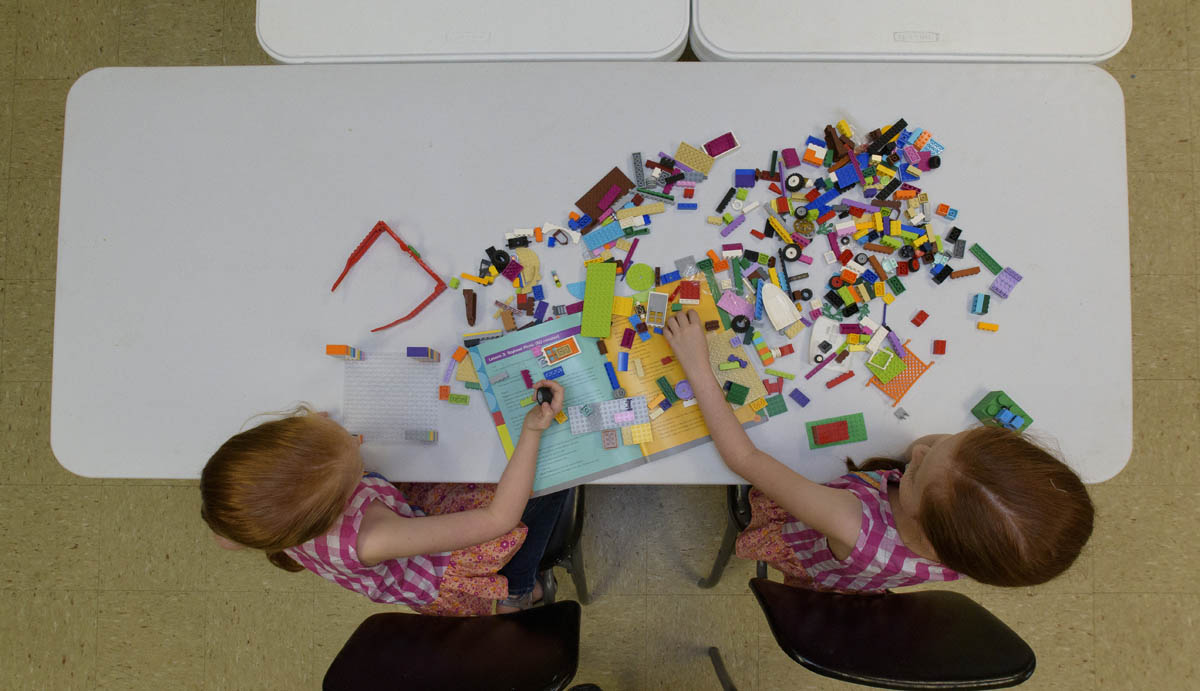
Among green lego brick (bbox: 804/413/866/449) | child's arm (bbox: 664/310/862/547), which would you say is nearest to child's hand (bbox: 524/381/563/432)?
child's arm (bbox: 664/310/862/547)

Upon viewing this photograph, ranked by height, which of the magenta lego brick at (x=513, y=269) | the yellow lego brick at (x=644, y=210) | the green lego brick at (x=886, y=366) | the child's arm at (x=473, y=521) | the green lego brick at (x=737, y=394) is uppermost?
the yellow lego brick at (x=644, y=210)

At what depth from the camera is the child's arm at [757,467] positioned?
96 centimetres

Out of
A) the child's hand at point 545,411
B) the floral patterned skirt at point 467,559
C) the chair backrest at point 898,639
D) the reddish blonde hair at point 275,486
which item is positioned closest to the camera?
the chair backrest at point 898,639

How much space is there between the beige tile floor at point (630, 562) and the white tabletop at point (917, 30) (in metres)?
0.91

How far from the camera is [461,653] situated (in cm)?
90

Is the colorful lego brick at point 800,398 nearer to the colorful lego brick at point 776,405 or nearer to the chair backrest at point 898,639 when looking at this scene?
the colorful lego brick at point 776,405

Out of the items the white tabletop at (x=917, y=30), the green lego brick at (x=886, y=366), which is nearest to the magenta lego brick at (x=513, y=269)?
the white tabletop at (x=917, y=30)

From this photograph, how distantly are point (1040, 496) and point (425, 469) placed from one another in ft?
3.00

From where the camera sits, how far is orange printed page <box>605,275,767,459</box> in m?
1.03

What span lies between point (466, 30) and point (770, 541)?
1.09 metres

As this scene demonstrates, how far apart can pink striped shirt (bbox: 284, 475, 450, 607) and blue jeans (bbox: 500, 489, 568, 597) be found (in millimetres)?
133

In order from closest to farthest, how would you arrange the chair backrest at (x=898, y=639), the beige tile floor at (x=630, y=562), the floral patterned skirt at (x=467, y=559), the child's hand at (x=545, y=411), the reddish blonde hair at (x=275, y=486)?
the chair backrest at (x=898, y=639)
the reddish blonde hair at (x=275, y=486)
the child's hand at (x=545, y=411)
the floral patterned skirt at (x=467, y=559)
the beige tile floor at (x=630, y=562)

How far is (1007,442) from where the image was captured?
87 centimetres

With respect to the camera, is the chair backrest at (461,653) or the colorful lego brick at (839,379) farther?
the colorful lego brick at (839,379)
